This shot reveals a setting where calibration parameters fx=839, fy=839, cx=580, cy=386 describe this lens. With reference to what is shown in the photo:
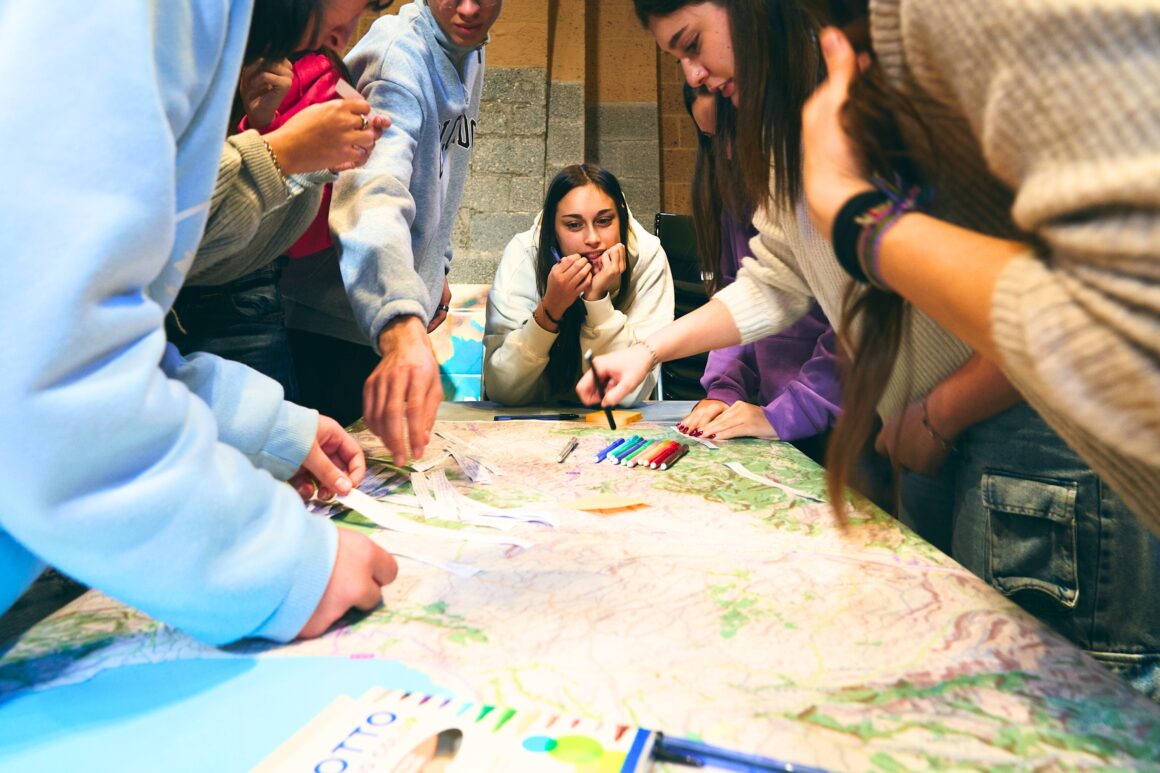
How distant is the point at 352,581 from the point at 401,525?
253mm

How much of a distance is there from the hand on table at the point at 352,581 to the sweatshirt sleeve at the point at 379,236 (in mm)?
549

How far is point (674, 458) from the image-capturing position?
1.26 metres

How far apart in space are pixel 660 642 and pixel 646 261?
2181 millimetres

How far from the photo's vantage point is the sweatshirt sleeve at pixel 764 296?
147 centimetres

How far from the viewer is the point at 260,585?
581 millimetres

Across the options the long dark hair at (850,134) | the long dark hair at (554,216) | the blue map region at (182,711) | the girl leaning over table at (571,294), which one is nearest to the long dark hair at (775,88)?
the long dark hair at (850,134)

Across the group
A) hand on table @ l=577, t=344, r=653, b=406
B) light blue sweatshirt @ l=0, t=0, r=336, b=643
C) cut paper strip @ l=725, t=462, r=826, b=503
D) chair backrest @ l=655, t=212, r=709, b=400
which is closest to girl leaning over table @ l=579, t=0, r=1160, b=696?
cut paper strip @ l=725, t=462, r=826, b=503

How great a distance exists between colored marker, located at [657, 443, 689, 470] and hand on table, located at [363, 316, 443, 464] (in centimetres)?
34

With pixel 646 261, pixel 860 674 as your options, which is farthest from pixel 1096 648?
pixel 646 261

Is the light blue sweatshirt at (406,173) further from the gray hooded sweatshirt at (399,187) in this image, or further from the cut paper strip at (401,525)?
the cut paper strip at (401,525)

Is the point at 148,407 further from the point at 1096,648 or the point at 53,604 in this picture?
the point at 1096,648

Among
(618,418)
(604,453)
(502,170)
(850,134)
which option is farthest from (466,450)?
(502,170)

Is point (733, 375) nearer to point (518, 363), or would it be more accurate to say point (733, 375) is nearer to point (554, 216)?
point (518, 363)

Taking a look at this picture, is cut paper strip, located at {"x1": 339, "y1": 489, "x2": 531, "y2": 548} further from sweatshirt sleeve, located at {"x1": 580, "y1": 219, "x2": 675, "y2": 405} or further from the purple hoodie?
sweatshirt sleeve, located at {"x1": 580, "y1": 219, "x2": 675, "y2": 405}
